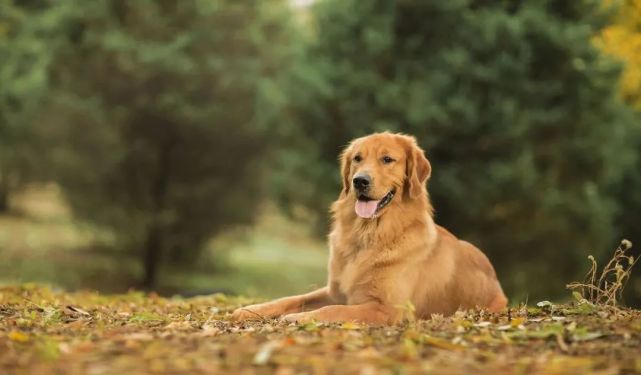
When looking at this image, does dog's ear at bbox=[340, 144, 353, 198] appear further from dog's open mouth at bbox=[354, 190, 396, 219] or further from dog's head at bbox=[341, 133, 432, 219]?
dog's open mouth at bbox=[354, 190, 396, 219]

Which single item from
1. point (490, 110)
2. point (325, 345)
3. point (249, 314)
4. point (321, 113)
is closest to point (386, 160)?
point (249, 314)

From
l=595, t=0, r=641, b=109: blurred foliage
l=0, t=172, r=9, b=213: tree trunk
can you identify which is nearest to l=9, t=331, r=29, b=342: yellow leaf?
l=595, t=0, r=641, b=109: blurred foliage

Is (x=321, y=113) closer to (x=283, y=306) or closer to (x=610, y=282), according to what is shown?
(x=283, y=306)

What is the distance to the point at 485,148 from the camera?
46.9ft

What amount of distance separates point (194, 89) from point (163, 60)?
1016 millimetres

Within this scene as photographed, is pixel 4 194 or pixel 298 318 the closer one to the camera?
pixel 298 318

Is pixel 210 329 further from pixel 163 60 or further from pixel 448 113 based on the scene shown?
pixel 163 60

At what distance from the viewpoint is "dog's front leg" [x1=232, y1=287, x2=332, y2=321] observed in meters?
6.53

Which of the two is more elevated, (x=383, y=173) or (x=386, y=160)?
(x=386, y=160)

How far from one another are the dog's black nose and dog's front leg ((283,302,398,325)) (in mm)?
993

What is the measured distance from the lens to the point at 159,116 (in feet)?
57.8

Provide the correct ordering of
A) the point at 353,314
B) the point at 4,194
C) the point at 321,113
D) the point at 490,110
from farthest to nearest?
the point at 4,194 < the point at 321,113 < the point at 490,110 < the point at 353,314

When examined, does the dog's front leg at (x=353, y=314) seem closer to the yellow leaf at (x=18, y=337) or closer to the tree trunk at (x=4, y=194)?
the yellow leaf at (x=18, y=337)

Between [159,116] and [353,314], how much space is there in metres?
12.3
